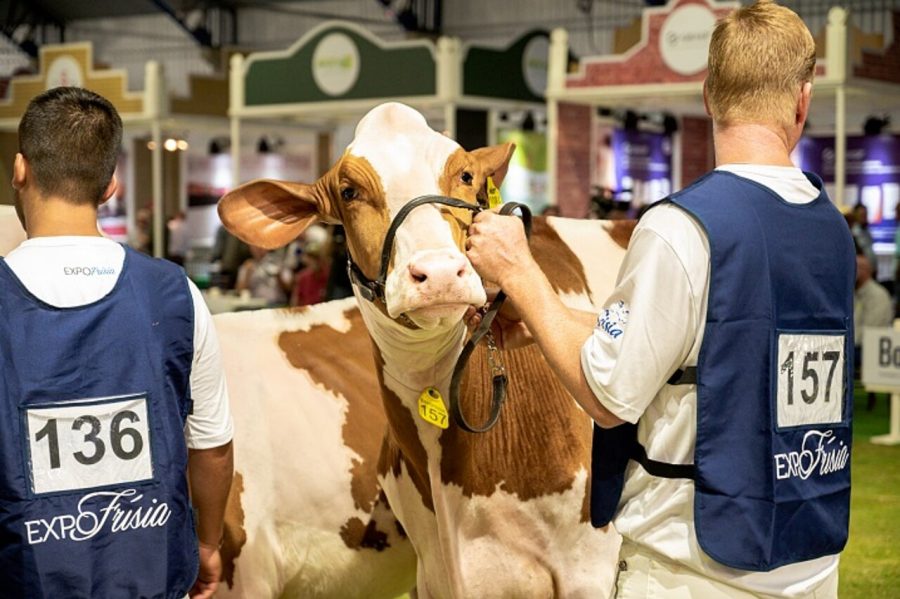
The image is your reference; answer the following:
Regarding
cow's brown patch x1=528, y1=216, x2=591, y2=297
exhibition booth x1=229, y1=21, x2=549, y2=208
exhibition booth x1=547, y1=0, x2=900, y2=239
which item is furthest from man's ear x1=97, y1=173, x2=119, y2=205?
exhibition booth x1=229, y1=21, x2=549, y2=208

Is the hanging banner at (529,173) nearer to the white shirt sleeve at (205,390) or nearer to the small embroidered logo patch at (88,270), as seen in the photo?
the white shirt sleeve at (205,390)

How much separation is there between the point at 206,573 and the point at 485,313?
78cm

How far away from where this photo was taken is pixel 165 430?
6.94ft

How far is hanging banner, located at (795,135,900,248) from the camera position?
14.4 meters

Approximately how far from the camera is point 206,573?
2.45m

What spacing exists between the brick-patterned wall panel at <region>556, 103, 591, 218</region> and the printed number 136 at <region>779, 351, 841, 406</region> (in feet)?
33.4

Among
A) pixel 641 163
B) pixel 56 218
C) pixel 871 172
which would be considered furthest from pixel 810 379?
pixel 871 172

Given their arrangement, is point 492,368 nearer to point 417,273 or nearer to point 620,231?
point 417,273

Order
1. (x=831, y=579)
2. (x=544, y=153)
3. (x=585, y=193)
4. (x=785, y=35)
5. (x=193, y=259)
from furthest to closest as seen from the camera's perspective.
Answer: (x=193, y=259), (x=544, y=153), (x=585, y=193), (x=831, y=579), (x=785, y=35)

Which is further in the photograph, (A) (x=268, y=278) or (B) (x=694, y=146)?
(B) (x=694, y=146)

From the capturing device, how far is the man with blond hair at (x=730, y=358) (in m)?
1.87

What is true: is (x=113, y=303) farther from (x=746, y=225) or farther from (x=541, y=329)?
(x=746, y=225)

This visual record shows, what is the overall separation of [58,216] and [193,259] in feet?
57.4

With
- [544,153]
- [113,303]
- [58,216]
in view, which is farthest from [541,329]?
[544,153]
